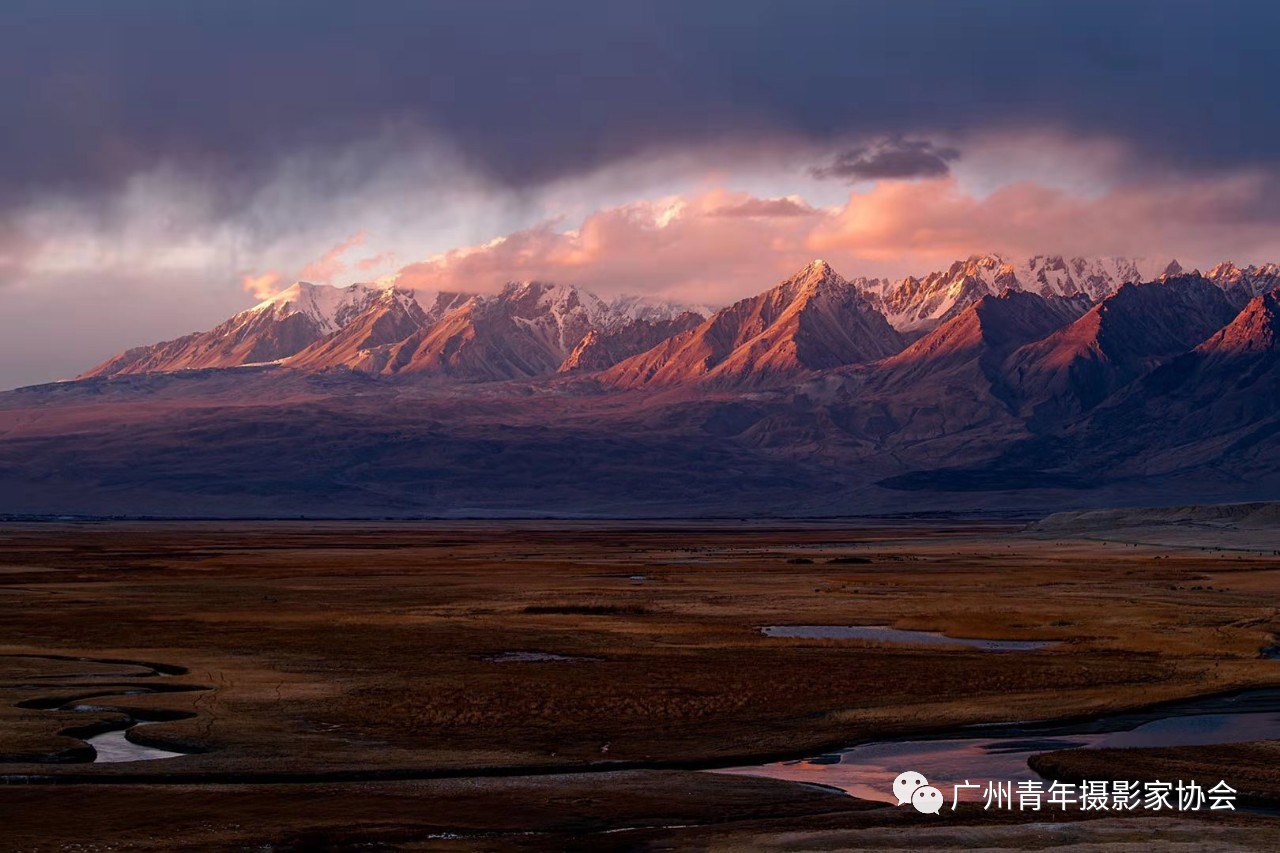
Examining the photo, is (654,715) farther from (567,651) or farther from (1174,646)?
(1174,646)

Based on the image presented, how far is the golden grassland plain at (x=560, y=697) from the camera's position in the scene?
33.5 meters

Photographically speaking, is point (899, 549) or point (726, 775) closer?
point (726, 775)

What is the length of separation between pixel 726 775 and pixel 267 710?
16181 millimetres

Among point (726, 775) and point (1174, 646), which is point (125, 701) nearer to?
point (726, 775)

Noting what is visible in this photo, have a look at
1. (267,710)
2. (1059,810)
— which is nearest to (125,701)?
(267,710)

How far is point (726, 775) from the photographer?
39.7 metres

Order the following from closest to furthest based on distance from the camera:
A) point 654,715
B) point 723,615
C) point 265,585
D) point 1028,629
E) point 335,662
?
point 654,715 → point 335,662 → point 1028,629 → point 723,615 → point 265,585

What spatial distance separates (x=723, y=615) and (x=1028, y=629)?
16.0 metres

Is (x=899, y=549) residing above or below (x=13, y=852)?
below

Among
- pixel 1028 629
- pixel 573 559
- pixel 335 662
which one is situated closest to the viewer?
pixel 335 662

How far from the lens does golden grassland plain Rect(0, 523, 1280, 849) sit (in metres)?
33.5

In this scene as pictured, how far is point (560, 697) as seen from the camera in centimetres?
5231

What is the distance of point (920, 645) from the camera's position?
6931 cm

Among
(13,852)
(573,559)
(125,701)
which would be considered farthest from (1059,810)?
(573,559)
